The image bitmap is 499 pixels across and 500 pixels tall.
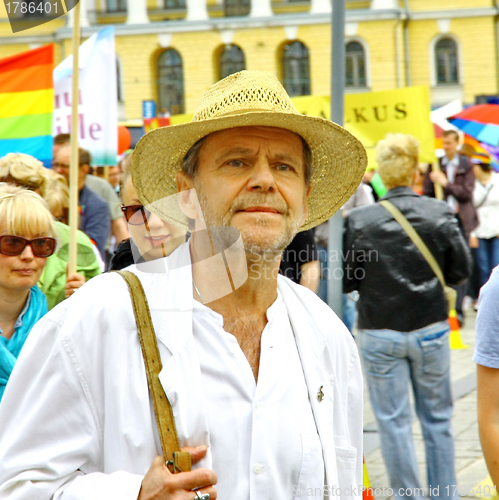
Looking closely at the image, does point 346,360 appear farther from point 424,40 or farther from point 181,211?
point 424,40

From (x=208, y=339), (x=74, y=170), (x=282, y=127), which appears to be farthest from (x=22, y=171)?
(x=208, y=339)

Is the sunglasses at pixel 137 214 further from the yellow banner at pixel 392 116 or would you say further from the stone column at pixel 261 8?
the stone column at pixel 261 8

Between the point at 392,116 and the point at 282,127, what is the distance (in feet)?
15.2

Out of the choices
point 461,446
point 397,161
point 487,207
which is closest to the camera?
point 397,161

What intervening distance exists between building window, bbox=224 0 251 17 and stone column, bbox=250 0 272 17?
432 millimetres

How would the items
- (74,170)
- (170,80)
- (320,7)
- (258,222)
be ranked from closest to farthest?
(258,222), (74,170), (320,7), (170,80)

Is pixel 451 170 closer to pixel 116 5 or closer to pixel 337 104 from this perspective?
pixel 337 104

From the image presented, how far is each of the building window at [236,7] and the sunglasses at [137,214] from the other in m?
31.9

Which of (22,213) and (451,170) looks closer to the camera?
(22,213)

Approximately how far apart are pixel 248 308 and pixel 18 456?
2.24ft

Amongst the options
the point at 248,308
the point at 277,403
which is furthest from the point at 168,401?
the point at 248,308

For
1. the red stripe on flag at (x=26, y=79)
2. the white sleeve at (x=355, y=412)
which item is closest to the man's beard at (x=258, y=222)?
the white sleeve at (x=355, y=412)

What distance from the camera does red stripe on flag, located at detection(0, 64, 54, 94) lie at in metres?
5.29

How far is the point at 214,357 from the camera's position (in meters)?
1.80
